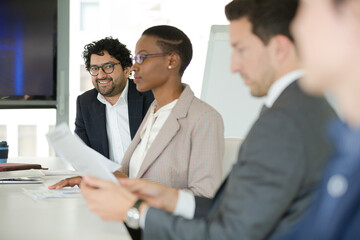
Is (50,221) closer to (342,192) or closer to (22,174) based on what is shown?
(22,174)

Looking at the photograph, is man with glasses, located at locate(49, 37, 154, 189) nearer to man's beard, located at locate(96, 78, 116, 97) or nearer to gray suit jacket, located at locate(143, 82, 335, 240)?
man's beard, located at locate(96, 78, 116, 97)

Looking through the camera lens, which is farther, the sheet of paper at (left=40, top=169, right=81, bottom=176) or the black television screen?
the black television screen

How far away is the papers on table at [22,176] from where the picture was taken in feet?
8.35

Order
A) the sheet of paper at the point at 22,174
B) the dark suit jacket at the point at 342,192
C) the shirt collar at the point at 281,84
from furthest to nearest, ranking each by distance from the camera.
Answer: the sheet of paper at the point at 22,174 < the shirt collar at the point at 281,84 < the dark suit jacket at the point at 342,192

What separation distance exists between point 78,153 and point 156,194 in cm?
31

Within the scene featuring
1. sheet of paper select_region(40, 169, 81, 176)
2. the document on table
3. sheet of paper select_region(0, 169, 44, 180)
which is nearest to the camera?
the document on table

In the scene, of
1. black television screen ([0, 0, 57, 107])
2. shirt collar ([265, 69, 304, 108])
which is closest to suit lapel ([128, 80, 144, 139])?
black television screen ([0, 0, 57, 107])

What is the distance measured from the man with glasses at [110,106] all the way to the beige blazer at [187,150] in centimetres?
123

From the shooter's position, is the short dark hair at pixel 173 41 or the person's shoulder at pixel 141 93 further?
the person's shoulder at pixel 141 93

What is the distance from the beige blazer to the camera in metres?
2.11

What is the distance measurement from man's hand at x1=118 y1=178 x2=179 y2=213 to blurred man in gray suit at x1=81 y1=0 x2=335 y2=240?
226mm

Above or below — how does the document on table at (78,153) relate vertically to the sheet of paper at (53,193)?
above

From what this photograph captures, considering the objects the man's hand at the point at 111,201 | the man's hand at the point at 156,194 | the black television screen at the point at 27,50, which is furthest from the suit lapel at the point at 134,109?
the man's hand at the point at 111,201

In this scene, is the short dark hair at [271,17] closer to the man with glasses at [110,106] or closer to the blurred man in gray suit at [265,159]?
the blurred man in gray suit at [265,159]
